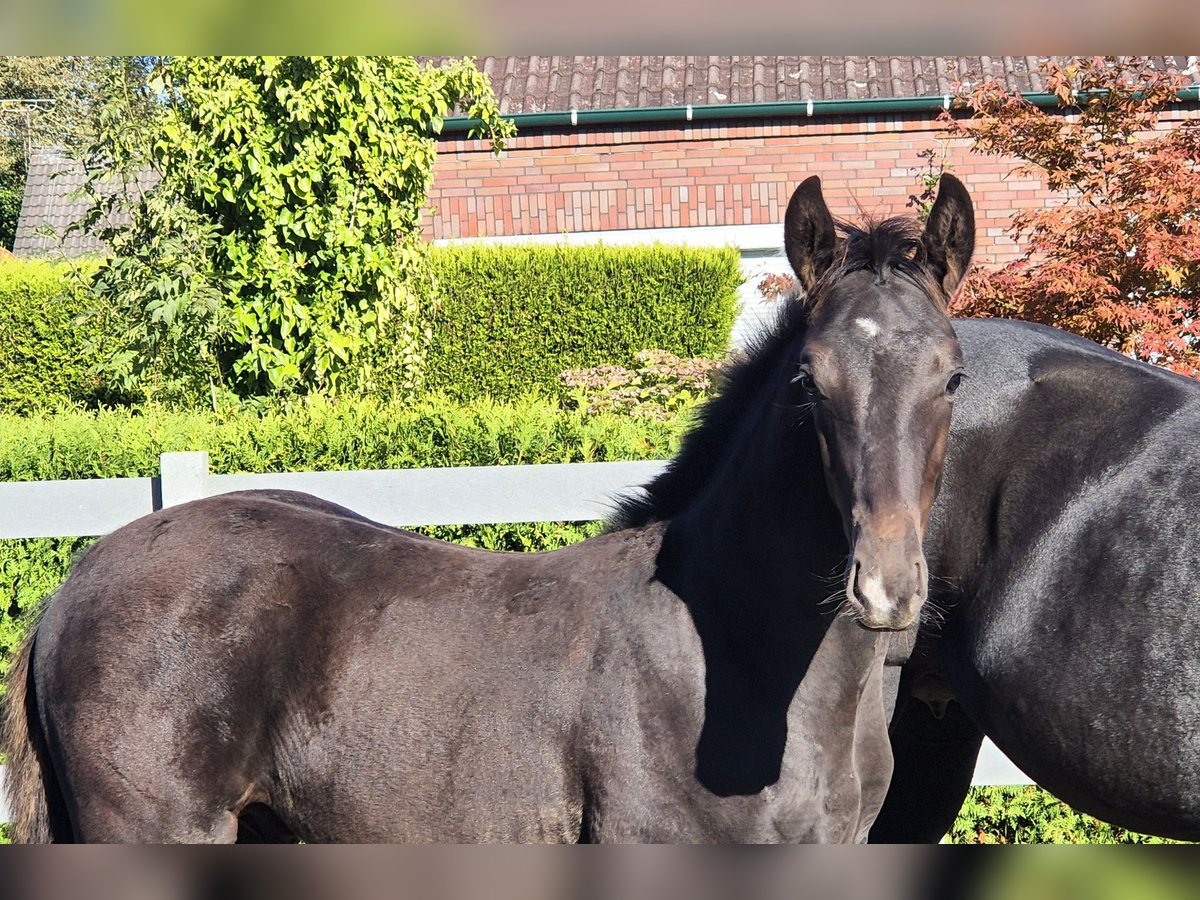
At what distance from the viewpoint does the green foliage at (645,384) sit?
363 inches

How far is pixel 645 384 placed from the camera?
34.1 ft

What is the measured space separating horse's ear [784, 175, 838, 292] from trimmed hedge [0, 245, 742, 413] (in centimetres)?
952

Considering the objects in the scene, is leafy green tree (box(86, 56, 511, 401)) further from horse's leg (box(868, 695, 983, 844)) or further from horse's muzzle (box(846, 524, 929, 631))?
horse's muzzle (box(846, 524, 929, 631))

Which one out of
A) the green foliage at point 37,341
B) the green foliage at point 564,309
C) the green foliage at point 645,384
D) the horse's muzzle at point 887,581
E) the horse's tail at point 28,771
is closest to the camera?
the horse's muzzle at point 887,581

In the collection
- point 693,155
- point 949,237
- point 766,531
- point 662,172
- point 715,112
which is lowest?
point 766,531

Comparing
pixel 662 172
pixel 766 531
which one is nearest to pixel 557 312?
pixel 662 172

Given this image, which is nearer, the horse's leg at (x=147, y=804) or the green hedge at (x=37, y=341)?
the horse's leg at (x=147, y=804)

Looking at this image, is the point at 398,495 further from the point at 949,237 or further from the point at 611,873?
the point at 611,873

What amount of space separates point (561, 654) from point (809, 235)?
1.19 m

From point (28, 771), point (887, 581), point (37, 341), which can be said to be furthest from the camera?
point (37, 341)

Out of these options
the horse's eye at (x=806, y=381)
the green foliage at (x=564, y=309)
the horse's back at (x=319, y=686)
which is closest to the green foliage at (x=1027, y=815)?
the horse's back at (x=319, y=686)

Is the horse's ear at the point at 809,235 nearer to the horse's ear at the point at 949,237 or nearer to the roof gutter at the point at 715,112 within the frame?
the horse's ear at the point at 949,237

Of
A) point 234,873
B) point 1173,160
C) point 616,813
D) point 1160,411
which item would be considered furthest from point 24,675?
point 1173,160
